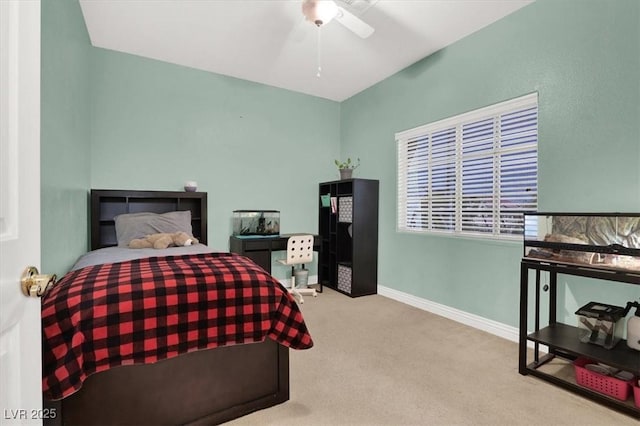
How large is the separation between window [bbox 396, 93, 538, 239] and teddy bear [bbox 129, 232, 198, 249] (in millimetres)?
2381

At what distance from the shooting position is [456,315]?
10.1 feet

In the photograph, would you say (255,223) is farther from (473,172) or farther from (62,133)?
(473,172)

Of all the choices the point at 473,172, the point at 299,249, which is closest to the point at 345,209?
the point at 299,249

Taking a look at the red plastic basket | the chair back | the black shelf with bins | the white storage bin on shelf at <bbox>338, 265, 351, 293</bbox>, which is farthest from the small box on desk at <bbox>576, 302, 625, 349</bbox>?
the chair back

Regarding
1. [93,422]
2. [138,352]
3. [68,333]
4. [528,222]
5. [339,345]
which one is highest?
[528,222]

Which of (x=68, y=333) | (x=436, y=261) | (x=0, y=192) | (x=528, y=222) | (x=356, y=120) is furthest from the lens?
(x=356, y=120)

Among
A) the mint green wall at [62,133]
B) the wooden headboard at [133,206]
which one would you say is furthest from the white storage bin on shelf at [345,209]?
the mint green wall at [62,133]

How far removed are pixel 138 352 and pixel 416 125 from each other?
3.24m

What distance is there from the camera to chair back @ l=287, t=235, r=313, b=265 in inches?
149

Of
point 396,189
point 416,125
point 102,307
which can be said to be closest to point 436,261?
point 396,189

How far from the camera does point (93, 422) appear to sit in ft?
4.38

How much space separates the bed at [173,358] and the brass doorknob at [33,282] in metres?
0.67

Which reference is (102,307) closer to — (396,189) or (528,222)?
(528,222)

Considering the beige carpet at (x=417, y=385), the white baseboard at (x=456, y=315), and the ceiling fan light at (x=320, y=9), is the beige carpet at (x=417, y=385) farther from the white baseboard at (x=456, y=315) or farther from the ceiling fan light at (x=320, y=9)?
the ceiling fan light at (x=320, y=9)
